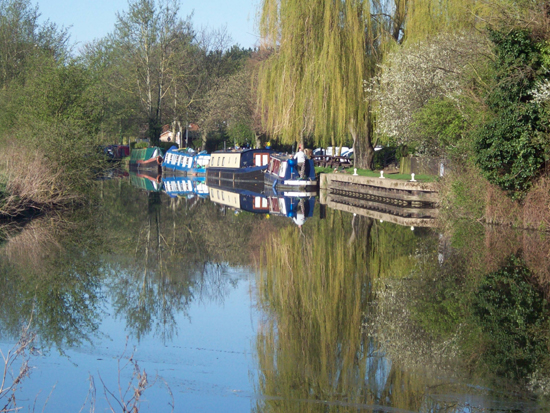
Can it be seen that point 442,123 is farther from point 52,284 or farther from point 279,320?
point 52,284

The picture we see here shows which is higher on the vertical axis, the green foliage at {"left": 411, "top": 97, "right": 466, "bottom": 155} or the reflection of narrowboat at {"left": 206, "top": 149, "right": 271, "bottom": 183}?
the green foliage at {"left": 411, "top": 97, "right": 466, "bottom": 155}

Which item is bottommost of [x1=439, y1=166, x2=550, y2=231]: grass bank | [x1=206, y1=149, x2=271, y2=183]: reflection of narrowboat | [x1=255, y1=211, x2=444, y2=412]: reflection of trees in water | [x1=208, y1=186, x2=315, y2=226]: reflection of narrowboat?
[x1=255, y1=211, x2=444, y2=412]: reflection of trees in water

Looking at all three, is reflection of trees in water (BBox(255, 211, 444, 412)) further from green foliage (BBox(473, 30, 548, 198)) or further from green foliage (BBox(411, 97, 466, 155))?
green foliage (BBox(411, 97, 466, 155))

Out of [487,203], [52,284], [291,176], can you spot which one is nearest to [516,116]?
[487,203]

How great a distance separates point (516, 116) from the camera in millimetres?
14914

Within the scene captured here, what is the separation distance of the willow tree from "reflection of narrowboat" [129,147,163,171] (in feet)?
80.8

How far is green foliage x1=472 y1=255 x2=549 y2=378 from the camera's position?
7039 mm

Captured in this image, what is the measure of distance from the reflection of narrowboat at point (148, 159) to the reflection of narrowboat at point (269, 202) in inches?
663

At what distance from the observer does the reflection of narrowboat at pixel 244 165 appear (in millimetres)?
37500

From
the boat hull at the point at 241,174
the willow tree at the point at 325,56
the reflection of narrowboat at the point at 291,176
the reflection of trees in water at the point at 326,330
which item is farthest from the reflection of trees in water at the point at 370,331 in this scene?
the boat hull at the point at 241,174

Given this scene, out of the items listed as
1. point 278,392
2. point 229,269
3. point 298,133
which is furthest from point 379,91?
point 278,392

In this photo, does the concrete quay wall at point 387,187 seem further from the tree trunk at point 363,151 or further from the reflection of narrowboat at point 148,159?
the reflection of narrowboat at point 148,159

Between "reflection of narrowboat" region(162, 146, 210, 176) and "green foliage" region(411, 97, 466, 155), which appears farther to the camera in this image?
"reflection of narrowboat" region(162, 146, 210, 176)

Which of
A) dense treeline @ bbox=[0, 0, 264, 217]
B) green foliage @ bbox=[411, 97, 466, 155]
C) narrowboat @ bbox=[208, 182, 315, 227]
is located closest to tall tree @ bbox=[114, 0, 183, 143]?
dense treeline @ bbox=[0, 0, 264, 217]
